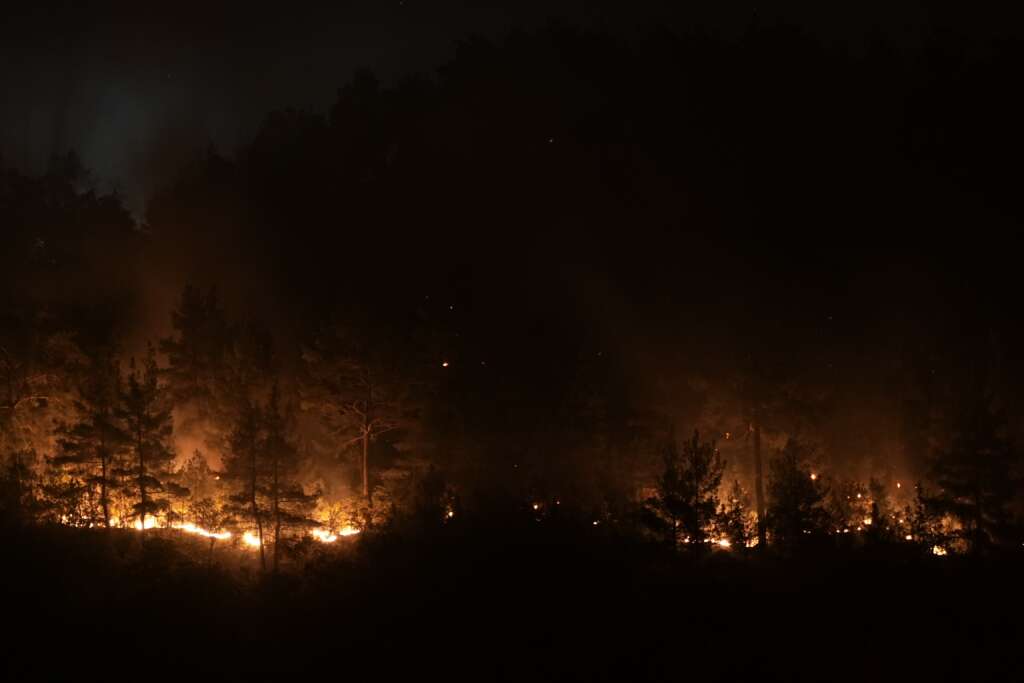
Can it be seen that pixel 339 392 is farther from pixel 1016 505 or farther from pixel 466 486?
pixel 1016 505

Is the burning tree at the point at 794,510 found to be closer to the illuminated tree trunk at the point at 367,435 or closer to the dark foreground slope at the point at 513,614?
the dark foreground slope at the point at 513,614

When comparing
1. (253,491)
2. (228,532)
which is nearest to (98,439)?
(228,532)

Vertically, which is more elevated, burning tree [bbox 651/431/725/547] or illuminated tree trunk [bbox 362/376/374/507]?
illuminated tree trunk [bbox 362/376/374/507]

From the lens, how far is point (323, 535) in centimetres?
2598

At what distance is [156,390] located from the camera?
25.0 m

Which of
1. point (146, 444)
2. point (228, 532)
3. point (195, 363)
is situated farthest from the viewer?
point (195, 363)

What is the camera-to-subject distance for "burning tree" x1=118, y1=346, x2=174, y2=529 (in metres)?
24.2

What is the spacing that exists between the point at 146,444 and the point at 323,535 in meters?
5.82

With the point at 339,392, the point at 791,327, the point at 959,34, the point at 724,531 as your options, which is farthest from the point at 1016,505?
the point at 959,34

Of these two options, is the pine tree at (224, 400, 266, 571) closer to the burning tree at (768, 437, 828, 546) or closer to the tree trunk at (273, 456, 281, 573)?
the tree trunk at (273, 456, 281, 573)

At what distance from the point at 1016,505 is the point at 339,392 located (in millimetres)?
21475

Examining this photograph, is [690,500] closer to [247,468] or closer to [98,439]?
[247,468]

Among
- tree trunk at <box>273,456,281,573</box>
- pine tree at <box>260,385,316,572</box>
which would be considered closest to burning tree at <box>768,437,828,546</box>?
pine tree at <box>260,385,316,572</box>

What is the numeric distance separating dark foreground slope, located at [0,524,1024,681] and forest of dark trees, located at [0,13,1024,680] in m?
0.10
